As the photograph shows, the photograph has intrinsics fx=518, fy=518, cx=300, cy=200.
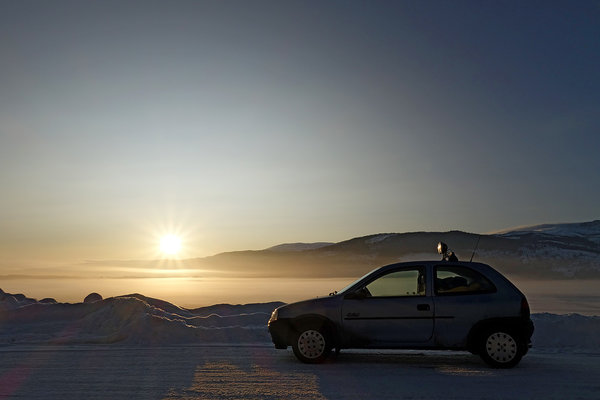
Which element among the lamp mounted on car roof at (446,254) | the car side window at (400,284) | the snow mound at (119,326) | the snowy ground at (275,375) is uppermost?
A: the lamp mounted on car roof at (446,254)

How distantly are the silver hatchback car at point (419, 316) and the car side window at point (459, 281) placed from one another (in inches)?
0.6

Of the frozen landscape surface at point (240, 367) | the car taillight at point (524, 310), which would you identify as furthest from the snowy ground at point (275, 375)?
the car taillight at point (524, 310)

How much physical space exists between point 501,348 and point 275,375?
3.48m

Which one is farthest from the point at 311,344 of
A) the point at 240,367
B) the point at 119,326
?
the point at 119,326

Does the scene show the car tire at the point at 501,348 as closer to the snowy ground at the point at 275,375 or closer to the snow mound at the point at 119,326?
the snowy ground at the point at 275,375

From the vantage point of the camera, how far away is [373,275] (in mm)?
8406

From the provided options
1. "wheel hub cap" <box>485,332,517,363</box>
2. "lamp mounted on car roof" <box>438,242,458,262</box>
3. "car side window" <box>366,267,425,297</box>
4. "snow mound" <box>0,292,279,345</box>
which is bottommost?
"wheel hub cap" <box>485,332,517,363</box>

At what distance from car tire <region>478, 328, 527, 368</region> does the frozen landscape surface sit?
7.8 inches

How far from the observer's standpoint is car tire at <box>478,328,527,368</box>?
25.9 ft

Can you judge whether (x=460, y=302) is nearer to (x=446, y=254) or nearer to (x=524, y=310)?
(x=524, y=310)

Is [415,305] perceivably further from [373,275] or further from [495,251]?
[495,251]

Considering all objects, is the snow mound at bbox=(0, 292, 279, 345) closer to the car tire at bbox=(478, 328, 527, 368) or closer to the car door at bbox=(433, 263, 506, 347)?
the car door at bbox=(433, 263, 506, 347)

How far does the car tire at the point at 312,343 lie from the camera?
27.0 ft

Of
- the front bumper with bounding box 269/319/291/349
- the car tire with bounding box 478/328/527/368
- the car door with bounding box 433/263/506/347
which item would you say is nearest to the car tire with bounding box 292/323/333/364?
the front bumper with bounding box 269/319/291/349
